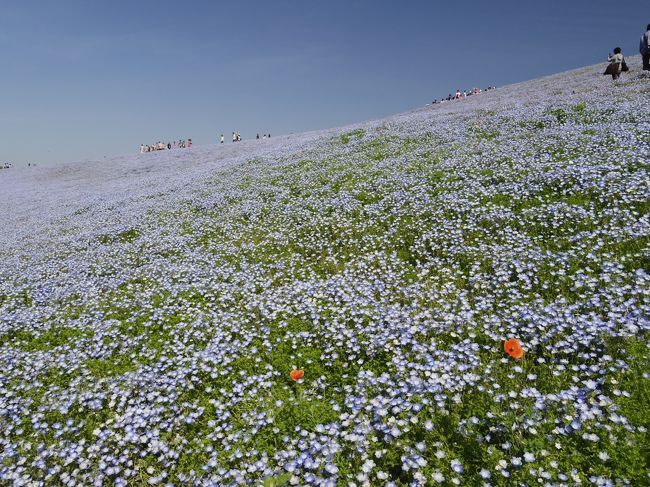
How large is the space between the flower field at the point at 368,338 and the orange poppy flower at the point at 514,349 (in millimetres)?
301

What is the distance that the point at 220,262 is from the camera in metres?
11.7

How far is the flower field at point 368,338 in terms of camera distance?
453cm

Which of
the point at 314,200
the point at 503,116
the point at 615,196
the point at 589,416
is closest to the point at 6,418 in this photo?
the point at 589,416

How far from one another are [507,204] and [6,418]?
40.4ft

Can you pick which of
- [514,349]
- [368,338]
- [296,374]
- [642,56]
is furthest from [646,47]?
[296,374]

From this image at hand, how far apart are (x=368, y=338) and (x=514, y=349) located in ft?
7.98

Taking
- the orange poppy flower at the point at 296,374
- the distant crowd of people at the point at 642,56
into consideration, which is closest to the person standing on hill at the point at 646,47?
the distant crowd of people at the point at 642,56

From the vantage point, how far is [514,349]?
17.6ft

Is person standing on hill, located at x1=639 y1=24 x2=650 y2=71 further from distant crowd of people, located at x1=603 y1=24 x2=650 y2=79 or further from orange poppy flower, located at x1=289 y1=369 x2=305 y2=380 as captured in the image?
orange poppy flower, located at x1=289 y1=369 x2=305 y2=380

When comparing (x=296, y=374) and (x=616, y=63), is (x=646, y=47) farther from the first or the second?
(x=296, y=374)

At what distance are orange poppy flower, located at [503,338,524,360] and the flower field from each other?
0.99 ft

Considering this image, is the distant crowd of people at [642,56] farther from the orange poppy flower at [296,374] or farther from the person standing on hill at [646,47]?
the orange poppy flower at [296,374]

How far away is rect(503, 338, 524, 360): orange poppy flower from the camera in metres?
5.26

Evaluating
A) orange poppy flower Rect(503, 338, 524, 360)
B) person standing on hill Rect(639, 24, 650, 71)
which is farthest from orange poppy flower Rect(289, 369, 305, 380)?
person standing on hill Rect(639, 24, 650, 71)
